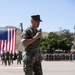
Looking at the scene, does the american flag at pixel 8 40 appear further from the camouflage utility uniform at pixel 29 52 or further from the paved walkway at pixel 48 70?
the camouflage utility uniform at pixel 29 52

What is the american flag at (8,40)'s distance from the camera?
40.8 metres

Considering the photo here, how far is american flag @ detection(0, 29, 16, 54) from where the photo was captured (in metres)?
40.8

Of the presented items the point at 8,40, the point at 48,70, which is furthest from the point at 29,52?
the point at 8,40

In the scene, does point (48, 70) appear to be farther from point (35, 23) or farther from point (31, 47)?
point (35, 23)

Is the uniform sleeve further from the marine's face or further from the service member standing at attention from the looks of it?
the marine's face

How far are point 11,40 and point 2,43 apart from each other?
1.25 metres

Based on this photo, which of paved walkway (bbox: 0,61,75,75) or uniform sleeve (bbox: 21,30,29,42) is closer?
uniform sleeve (bbox: 21,30,29,42)

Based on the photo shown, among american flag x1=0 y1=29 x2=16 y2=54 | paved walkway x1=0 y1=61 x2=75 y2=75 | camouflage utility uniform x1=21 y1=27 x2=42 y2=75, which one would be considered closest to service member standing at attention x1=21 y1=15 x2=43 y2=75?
camouflage utility uniform x1=21 y1=27 x2=42 y2=75

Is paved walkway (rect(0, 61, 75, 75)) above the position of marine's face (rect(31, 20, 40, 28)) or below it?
below

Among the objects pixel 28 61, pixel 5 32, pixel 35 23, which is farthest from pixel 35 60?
pixel 5 32

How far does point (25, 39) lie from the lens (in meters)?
7.04

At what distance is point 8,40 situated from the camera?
142 feet

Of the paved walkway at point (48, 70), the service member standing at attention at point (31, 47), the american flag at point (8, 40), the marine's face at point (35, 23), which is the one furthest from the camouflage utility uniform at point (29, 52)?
the american flag at point (8, 40)

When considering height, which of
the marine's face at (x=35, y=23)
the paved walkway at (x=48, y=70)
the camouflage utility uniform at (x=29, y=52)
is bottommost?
the paved walkway at (x=48, y=70)
